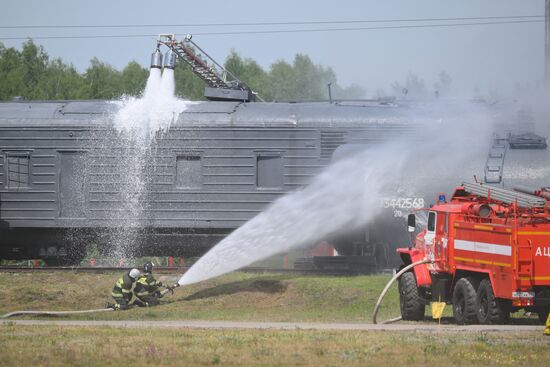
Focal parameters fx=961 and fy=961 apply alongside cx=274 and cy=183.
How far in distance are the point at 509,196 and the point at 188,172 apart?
11.9 metres

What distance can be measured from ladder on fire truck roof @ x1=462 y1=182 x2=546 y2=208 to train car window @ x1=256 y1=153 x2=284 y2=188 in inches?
346

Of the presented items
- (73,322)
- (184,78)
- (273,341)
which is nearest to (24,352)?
(273,341)

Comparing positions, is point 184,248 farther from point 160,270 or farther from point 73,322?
point 73,322

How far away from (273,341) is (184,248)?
12935 mm

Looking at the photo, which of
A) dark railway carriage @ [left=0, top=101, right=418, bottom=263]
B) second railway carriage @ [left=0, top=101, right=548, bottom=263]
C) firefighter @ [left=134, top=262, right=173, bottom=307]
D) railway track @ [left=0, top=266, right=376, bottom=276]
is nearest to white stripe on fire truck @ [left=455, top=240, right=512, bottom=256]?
firefighter @ [left=134, top=262, right=173, bottom=307]

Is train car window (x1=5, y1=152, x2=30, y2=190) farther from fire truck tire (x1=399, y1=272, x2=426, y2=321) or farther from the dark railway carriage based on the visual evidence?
fire truck tire (x1=399, y1=272, x2=426, y2=321)

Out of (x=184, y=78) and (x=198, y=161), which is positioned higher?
(x=184, y=78)

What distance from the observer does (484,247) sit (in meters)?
16.9

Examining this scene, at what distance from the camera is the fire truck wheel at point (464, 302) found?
17281mm

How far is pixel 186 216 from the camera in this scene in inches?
1055

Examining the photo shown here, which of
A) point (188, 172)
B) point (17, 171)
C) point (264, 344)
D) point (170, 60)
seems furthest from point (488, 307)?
point (170, 60)

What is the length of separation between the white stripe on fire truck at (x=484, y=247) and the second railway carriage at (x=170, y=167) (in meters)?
8.71

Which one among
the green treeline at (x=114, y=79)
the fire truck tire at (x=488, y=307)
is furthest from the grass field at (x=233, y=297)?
the green treeline at (x=114, y=79)

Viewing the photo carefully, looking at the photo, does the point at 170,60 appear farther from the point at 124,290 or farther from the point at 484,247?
the point at 484,247
